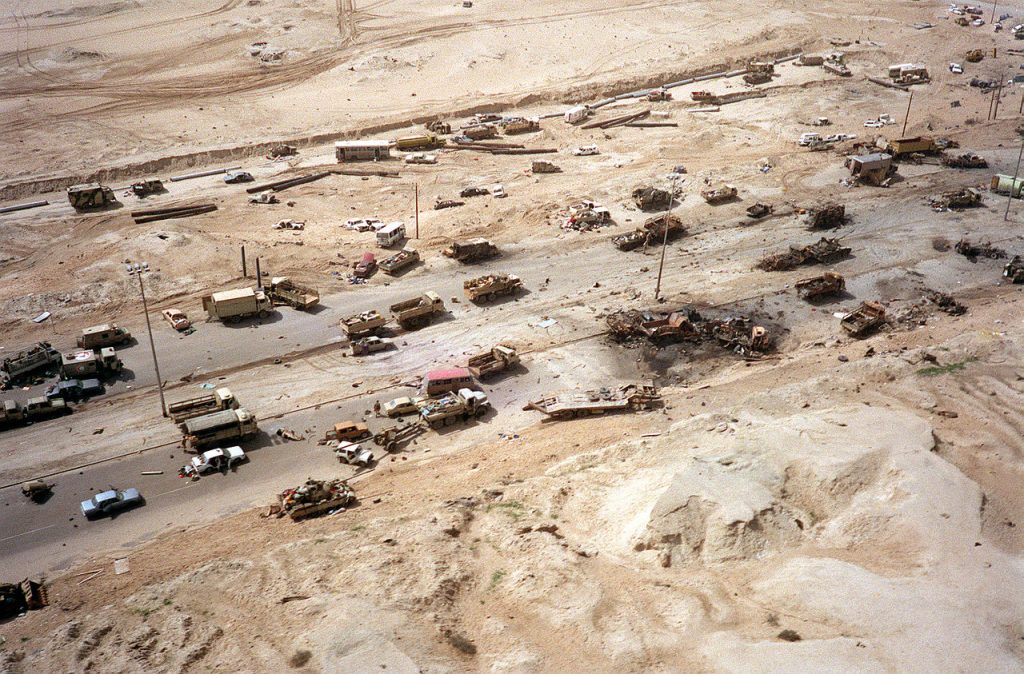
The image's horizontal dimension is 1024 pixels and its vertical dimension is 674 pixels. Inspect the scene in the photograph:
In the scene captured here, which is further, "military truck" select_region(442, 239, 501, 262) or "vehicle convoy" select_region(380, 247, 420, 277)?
"military truck" select_region(442, 239, 501, 262)

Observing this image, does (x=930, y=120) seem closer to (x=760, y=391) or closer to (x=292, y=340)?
(x=760, y=391)

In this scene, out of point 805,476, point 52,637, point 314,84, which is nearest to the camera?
point 52,637

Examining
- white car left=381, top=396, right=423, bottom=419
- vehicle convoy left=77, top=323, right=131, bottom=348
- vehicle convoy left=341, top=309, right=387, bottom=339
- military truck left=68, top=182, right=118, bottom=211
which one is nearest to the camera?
white car left=381, top=396, right=423, bottom=419

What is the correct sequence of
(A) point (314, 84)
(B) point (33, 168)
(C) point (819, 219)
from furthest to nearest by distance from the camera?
(A) point (314, 84) < (B) point (33, 168) < (C) point (819, 219)

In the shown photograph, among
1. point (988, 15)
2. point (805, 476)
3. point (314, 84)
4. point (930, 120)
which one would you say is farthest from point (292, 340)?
point (988, 15)

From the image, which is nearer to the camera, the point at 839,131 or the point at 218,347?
the point at 218,347

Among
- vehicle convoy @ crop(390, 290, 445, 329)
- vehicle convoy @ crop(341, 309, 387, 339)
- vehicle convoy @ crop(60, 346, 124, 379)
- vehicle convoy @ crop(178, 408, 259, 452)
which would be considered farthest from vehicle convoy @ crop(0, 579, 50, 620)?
vehicle convoy @ crop(390, 290, 445, 329)

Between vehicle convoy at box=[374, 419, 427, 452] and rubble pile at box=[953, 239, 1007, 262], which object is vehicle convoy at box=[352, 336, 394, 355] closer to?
vehicle convoy at box=[374, 419, 427, 452]

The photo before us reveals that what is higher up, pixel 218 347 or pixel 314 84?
pixel 314 84
